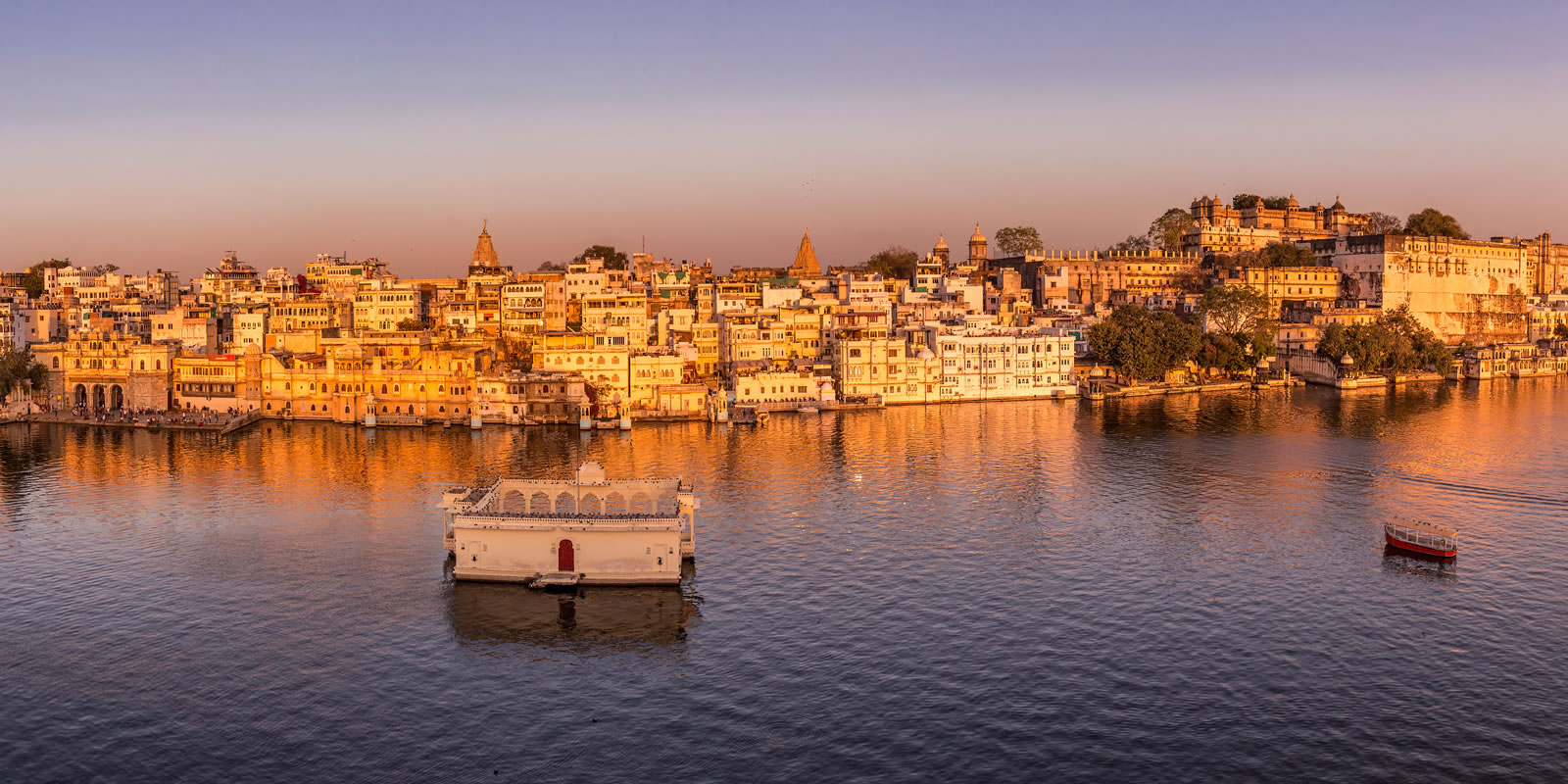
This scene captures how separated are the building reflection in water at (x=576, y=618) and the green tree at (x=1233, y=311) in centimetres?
6469

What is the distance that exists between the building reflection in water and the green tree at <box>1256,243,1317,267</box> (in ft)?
288

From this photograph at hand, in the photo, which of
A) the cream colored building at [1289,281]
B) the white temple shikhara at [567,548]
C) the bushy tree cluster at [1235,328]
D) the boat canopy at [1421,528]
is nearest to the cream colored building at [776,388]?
the bushy tree cluster at [1235,328]

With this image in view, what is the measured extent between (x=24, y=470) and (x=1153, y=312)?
67547 millimetres

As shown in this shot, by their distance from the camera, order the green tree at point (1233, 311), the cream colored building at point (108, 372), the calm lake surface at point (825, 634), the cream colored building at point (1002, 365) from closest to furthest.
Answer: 1. the calm lake surface at point (825, 634)
2. the cream colored building at point (108, 372)
3. the cream colored building at point (1002, 365)
4. the green tree at point (1233, 311)

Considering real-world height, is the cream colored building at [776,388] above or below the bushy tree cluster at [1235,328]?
below

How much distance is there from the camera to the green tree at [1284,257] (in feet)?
337

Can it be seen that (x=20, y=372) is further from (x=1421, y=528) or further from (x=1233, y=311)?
(x=1233, y=311)

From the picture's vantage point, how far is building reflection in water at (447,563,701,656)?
23.5 m

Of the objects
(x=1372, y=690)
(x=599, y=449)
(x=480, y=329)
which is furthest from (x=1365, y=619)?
(x=480, y=329)

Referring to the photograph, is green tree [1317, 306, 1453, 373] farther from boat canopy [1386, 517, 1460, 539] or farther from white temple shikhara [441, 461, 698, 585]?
white temple shikhara [441, 461, 698, 585]

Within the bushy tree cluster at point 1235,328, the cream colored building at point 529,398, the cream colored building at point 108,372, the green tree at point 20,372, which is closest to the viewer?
the cream colored building at point 529,398

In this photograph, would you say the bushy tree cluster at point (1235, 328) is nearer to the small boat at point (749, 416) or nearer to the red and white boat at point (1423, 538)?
the small boat at point (749, 416)

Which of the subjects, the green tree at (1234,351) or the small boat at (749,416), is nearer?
the small boat at (749,416)

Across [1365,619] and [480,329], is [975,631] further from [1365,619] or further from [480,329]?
[480,329]
